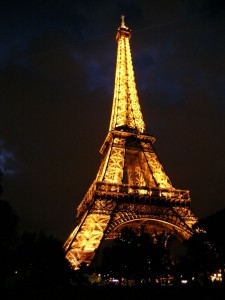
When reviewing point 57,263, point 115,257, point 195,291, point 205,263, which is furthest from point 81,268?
point 195,291

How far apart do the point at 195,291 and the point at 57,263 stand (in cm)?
1460

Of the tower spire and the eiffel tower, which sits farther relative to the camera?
the tower spire

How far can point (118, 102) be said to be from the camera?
44.2m

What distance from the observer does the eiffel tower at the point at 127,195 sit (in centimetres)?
2883

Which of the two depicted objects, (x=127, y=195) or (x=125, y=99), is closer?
(x=127, y=195)

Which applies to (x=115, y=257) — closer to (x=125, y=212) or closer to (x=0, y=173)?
(x=125, y=212)

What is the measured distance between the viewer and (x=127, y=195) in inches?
1298

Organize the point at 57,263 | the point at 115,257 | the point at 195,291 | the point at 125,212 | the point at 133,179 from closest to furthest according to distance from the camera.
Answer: the point at 195,291
the point at 57,263
the point at 115,257
the point at 125,212
the point at 133,179

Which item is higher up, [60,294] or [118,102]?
[118,102]

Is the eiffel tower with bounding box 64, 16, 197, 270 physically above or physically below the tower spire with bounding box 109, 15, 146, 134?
below

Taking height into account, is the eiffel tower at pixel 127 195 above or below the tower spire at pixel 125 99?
below

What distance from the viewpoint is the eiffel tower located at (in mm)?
28830

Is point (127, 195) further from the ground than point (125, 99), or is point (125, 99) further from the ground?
point (125, 99)

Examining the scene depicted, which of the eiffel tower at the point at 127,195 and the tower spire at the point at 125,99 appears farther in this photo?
the tower spire at the point at 125,99
